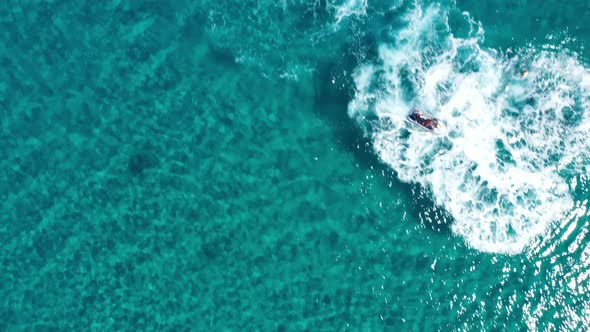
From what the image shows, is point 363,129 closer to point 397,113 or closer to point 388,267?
point 397,113

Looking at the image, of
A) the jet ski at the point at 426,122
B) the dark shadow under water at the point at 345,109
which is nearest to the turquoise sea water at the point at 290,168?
the dark shadow under water at the point at 345,109

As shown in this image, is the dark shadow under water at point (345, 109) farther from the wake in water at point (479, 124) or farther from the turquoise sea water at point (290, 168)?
the wake in water at point (479, 124)

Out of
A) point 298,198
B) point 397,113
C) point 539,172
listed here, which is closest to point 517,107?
point 539,172

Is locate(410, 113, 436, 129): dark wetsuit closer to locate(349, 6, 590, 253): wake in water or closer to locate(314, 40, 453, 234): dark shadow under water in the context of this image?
locate(349, 6, 590, 253): wake in water

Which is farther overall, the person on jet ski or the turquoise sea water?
the person on jet ski

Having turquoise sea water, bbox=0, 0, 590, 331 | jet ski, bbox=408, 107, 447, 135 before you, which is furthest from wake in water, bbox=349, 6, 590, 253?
jet ski, bbox=408, 107, 447, 135
